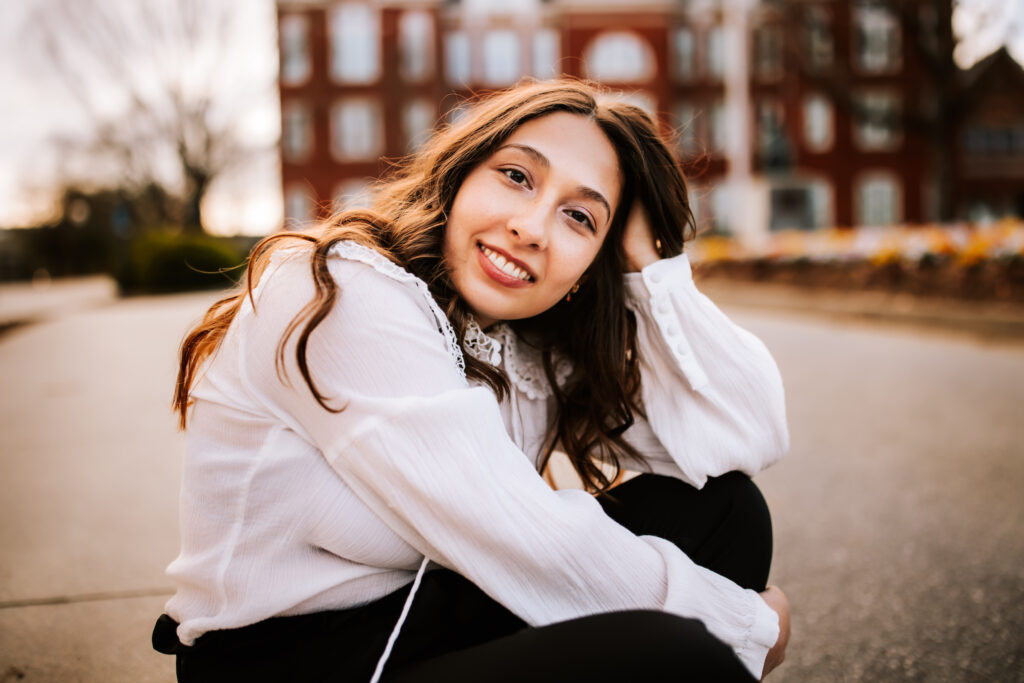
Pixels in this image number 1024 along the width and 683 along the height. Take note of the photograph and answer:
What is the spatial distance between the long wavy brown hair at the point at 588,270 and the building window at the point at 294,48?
106 feet

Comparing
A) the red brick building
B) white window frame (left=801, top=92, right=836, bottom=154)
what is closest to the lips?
the red brick building

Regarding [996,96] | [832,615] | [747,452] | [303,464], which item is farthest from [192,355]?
[996,96]

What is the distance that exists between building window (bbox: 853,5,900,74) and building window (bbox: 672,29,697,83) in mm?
6057

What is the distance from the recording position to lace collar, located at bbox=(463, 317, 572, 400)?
1702mm

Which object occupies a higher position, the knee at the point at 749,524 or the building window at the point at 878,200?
the knee at the point at 749,524

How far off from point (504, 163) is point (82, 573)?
1996mm

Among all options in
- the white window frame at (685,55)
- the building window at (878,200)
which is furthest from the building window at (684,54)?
the building window at (878,200)

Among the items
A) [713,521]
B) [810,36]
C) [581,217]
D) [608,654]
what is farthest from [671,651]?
[810,36]

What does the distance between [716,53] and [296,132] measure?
677 inches

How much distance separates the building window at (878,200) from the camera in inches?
1282

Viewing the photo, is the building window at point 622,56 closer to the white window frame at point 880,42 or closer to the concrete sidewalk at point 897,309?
the white window frame at point 880,42

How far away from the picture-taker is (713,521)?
1.75 metres

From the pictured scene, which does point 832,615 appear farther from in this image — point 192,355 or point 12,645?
point 12,645

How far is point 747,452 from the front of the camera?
5.93 feet
